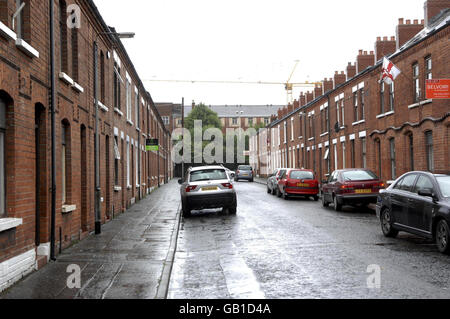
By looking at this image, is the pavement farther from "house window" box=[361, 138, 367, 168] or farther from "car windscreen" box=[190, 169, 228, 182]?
"house window" box=[361, 138, 367, 168]

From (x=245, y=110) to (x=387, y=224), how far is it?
402 feet

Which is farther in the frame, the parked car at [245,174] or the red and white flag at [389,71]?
the parked car at [245,174]

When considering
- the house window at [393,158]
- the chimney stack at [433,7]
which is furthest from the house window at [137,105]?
the chimney stack at [433,7]

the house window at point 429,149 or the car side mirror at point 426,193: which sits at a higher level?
the house window at point 429,149

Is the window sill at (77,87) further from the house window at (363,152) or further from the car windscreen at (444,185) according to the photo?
the house window at (363,152)

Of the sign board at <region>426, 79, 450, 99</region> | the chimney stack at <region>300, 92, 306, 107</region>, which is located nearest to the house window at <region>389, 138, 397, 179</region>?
the sign board at <region>426, 79, 450, 99</region>

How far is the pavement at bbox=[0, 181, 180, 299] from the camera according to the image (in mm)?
6781

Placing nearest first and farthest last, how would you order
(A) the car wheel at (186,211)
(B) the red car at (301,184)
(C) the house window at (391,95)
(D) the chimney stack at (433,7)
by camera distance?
1. (A) the car wheel at (186,211)
2. (D) the chimney stack at (433,7)
3. (C) the house window at (391,95)
4. (B) the red car at (301,184)

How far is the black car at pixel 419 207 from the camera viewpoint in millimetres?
9555

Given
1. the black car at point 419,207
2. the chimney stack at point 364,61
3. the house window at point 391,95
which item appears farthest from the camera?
the chimney stack at point 364,61

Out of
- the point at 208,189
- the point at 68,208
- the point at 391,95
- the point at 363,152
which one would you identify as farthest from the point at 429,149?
the point at 68,208

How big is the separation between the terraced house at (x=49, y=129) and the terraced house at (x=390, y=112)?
7.91 m

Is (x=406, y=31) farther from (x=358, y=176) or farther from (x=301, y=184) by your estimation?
(x=358, y=176)

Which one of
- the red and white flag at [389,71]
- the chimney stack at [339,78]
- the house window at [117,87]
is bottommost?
the house window at [117,87]
